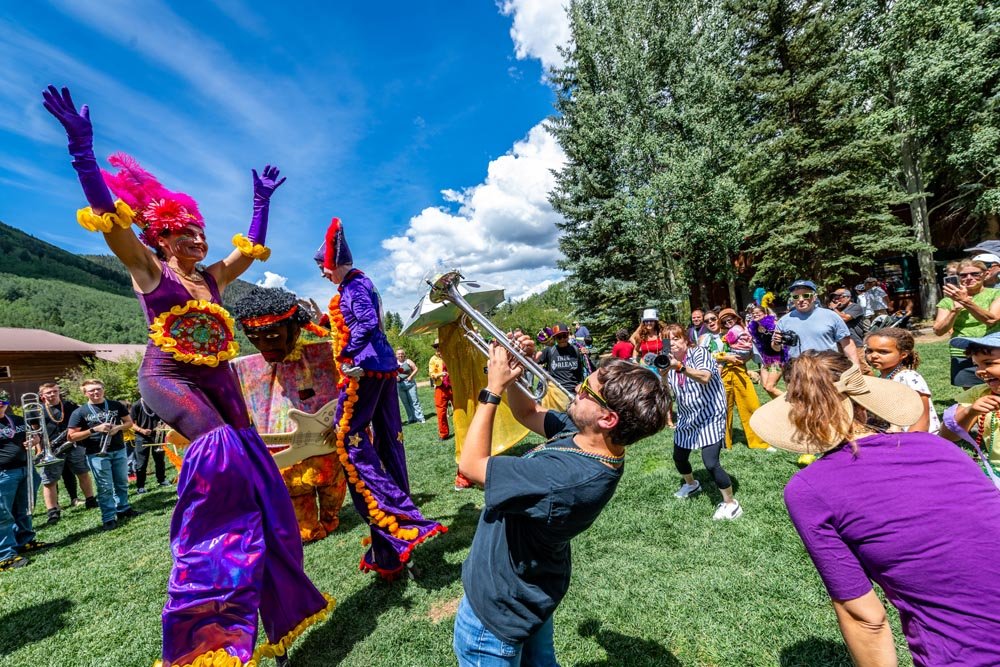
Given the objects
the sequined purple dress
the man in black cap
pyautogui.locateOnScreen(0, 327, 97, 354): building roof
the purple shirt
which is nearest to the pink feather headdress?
the sequined purple dress

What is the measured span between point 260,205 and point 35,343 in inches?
1532

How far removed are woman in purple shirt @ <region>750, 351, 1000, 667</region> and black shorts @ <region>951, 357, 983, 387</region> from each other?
339 cm

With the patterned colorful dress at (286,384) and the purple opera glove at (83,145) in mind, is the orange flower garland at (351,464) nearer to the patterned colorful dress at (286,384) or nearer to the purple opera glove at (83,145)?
the patterned colorful dress at (286,384)

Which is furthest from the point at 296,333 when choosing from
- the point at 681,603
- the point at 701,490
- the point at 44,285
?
the point at 44,285

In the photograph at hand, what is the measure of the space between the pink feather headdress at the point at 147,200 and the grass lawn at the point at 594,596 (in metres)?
2.70

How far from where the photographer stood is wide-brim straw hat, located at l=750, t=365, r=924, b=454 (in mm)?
1472

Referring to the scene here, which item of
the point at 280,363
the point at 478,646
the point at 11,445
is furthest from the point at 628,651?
the point at 11,445

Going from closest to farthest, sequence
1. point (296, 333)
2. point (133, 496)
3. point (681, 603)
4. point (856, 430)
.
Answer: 1. point (856, 430)
2. point (681, 603)
3. point (296, 333)
4. point (133, 496)

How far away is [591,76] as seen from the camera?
66.5ft

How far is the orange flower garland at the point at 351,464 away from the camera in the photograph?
326 centimetres

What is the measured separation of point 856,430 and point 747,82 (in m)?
20.4

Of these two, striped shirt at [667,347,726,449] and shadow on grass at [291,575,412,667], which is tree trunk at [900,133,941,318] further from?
shadow on grass at [291,575,412,667]

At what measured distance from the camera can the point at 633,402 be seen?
1.51 m

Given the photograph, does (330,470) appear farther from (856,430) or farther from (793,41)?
(793,41)
